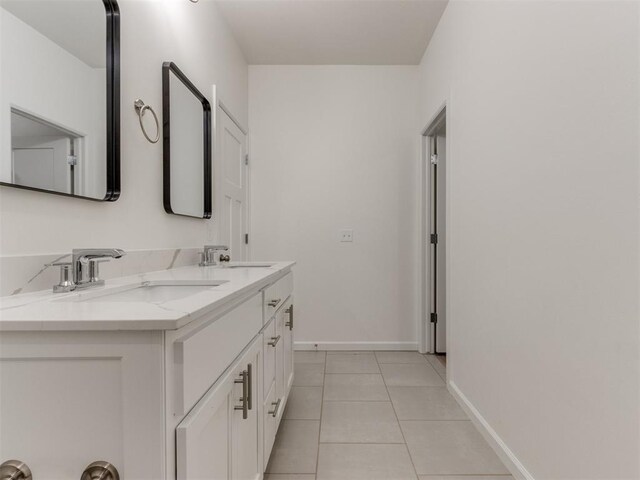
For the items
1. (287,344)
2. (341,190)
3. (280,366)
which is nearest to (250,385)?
(280,366)

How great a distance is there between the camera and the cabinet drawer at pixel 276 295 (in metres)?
1.44

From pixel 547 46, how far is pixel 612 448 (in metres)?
1.24

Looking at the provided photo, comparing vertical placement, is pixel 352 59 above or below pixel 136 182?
above

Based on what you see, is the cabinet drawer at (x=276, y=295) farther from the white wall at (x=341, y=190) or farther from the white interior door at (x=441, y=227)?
the white interior door at (x=441, y=227)

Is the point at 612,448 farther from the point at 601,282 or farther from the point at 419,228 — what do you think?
the point at 419,228

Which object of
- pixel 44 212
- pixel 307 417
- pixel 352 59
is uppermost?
pixel 352 59

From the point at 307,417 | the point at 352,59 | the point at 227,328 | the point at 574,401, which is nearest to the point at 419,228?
the point at 352,59

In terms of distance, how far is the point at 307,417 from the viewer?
203cm

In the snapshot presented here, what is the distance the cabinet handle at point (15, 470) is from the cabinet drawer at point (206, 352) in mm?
241

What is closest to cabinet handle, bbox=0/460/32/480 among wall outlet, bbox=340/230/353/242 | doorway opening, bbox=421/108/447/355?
wall outlet, bbox=340/230/353/242

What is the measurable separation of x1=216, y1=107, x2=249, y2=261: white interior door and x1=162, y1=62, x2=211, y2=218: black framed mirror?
228mm

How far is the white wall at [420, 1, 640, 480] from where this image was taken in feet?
3.08

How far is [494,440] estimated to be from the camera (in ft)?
5.52

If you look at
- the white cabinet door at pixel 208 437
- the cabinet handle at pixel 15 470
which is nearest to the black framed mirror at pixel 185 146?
the white cabinet door at pixel 208 437
